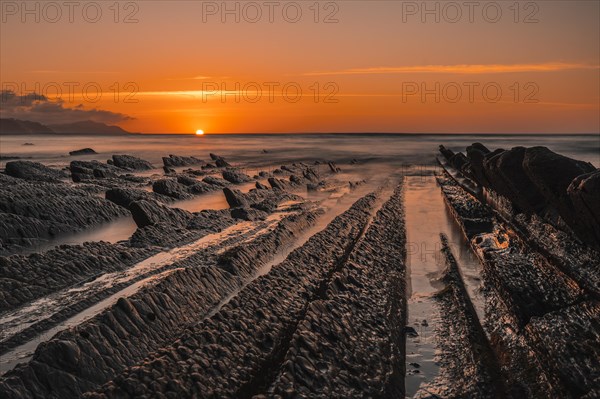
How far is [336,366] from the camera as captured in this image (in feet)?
16.7

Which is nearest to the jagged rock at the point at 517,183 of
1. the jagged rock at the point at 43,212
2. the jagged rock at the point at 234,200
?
the jagged rock at the point at 234,200

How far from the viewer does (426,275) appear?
8.59 m

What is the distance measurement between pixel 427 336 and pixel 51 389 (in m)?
3.85

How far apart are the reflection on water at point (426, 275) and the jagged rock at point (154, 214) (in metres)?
5.07

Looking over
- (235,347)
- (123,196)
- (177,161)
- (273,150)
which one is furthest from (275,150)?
(235,347)

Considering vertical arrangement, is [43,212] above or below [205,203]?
above

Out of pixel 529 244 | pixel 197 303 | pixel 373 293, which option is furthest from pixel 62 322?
pixel 529 244

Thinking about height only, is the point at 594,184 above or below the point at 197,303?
above

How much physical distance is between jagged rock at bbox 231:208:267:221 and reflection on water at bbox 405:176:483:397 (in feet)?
12.2

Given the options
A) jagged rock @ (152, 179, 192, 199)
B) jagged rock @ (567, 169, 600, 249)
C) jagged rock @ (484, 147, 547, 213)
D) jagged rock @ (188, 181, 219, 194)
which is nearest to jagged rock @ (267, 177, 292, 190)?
jagged rock @ (188, 181, 219, 194)

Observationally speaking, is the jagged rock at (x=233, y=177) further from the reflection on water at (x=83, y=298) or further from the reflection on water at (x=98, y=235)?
the reflection on water at (x=83, y=298)

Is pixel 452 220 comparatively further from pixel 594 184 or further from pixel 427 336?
pixel 427 336

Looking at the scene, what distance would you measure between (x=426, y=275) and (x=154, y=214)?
622cm

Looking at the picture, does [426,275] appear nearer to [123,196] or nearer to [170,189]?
[123,196]
